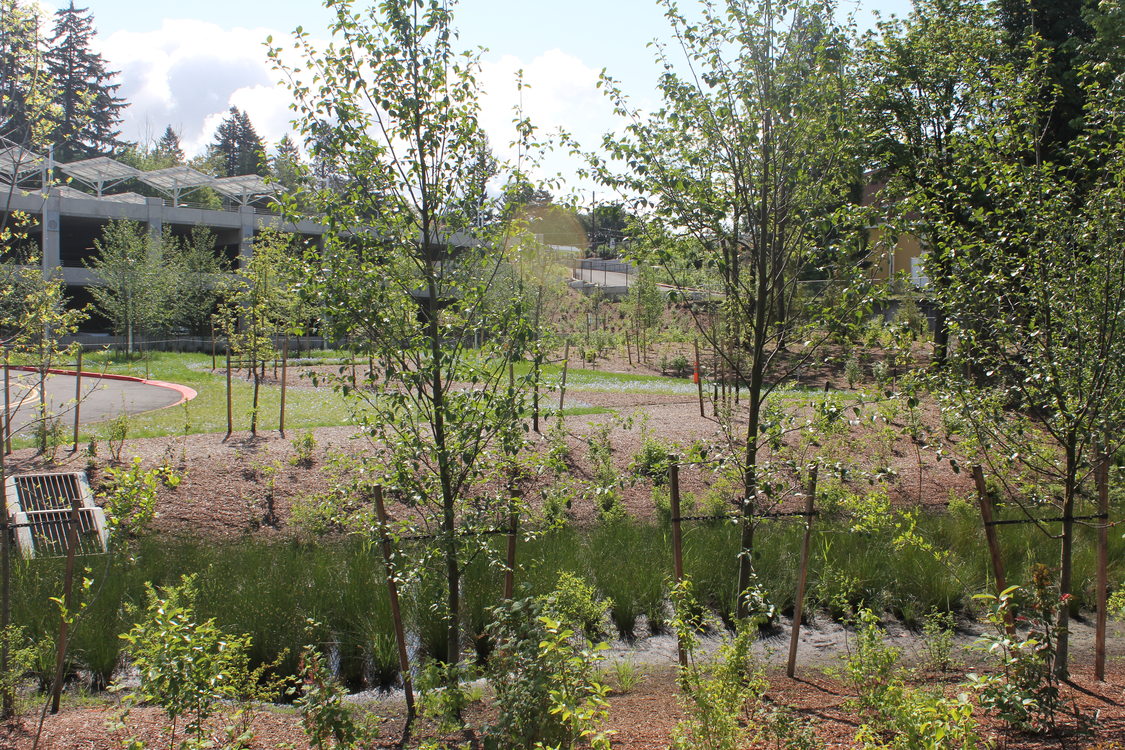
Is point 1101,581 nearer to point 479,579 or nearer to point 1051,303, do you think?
point 1051,303

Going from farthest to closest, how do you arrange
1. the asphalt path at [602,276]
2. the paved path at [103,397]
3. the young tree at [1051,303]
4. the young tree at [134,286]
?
the asphalt path at [602,276], the young tree at [134,286], the paved path at [103,397], the young tree at [1051,303]

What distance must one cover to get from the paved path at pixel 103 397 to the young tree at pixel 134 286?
5974 millimetres

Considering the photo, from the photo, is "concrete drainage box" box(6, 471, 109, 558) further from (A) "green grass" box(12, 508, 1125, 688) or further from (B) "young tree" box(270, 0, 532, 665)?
(B) "young tree" box(270, 0, 532, 665)

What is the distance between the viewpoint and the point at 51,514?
958 centimetres

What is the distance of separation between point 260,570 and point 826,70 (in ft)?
21.6

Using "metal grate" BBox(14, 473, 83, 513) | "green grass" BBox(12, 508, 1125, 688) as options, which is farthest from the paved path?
"green grass" BBox(12, 508, 1125, 688)

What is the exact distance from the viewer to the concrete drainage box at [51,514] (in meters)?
8.79

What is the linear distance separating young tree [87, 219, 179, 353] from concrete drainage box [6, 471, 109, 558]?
62.4 feet

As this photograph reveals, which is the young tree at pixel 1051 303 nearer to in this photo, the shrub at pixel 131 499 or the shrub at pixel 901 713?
the shrub at pixel 901 713

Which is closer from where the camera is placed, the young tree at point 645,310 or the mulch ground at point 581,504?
the mulch ground at point 581,504

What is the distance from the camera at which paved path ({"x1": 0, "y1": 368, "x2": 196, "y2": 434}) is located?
47.9ft

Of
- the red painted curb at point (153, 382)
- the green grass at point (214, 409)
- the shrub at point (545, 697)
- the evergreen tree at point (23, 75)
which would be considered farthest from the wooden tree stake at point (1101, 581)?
the red painted curb at point (153, 382)

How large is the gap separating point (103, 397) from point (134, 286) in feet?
39.2

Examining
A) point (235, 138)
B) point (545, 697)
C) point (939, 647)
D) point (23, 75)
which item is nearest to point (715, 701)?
point (545, 697)
